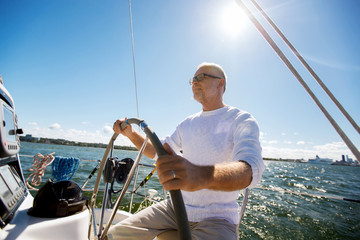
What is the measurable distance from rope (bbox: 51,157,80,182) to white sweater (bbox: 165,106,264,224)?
1561 mm

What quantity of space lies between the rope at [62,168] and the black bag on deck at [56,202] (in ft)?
4.06

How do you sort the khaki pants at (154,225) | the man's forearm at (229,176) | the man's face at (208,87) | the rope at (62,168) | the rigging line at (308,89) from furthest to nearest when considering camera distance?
the rope at (62,168) → the man's face at (208,87) → the khaki pants at (154,225) → the rigging line at (308,89) → the man's forearm at (229,176)

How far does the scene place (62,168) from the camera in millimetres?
2191

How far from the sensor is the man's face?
1.67 m

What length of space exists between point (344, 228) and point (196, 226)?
7.85m

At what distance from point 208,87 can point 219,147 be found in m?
0.61

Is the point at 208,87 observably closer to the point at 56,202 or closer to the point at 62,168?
Result: the point at 56,202

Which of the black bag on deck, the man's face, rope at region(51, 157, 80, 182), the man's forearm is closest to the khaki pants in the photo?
the black bag on deck

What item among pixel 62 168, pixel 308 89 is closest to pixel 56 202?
pixel 62 168

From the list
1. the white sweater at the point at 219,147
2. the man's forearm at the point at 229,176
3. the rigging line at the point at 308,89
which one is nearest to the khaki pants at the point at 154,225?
the white sweater at the point at 219,147

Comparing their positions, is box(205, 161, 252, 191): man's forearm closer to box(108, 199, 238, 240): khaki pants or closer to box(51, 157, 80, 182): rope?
box(108, 199, 238, 240): khaki pants

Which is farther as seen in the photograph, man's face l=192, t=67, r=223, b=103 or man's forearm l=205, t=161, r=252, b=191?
man's face l=192, t=67, r=223, b=103

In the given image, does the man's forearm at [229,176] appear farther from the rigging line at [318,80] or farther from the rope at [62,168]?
the rope at [62,168]

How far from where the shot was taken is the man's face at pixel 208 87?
167 centimetres
